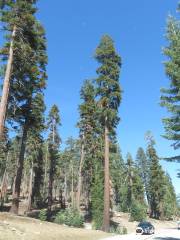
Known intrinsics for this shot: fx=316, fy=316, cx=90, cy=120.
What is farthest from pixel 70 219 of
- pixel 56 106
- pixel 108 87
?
pixel 56 106

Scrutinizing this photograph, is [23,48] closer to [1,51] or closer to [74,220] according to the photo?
[1,51]

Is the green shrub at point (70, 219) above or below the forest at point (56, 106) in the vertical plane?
below

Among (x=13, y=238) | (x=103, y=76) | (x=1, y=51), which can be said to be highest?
(x=103, y=76)

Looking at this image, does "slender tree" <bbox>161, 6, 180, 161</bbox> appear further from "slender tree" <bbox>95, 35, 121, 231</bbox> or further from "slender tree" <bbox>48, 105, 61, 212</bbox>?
"slender tree" <bbox>48, 105, 61, 212</bbox>

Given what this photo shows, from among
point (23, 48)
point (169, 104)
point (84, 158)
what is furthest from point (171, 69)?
point (84, 158)

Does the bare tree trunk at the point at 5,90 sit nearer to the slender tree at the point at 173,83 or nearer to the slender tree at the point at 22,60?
the slender tree at the point at 22,60

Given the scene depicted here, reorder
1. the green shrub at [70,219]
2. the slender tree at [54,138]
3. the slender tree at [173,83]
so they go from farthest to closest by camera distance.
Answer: the slender tree at [54,138] → the green shrub at [70,219] → the slender tree at [173,83]

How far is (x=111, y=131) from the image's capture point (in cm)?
3272

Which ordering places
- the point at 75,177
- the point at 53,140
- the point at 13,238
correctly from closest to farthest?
the point at 13,238 < the point at 53,140 < the point at 75,177

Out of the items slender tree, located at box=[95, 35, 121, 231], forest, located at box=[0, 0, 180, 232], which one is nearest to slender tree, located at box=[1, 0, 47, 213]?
forest, located at box=[0, 0, 180, 232]

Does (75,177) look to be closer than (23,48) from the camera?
No

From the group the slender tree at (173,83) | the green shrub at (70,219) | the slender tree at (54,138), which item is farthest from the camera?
the slender tree at (54,138)

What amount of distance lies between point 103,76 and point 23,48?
12169mm

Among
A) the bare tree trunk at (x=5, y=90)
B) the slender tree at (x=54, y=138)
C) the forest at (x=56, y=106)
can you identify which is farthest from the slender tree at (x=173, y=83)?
the slender tree at (x=54, y=138)
